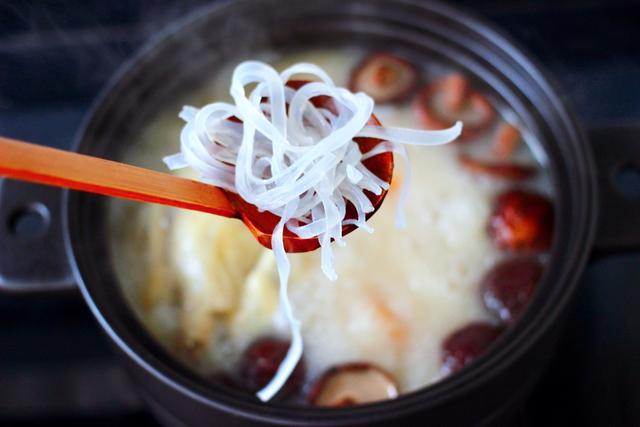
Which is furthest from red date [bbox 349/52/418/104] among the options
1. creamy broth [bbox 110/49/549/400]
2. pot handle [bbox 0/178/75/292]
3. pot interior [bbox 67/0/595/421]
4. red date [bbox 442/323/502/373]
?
pot handle [bbox 0/178/75/292]

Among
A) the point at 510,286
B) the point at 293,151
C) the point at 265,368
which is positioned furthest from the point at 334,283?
the point at 293,151

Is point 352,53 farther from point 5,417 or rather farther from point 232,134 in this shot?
point 5,417

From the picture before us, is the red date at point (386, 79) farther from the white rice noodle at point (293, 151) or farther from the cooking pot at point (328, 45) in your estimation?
the white rice noodle at point (293, 151)

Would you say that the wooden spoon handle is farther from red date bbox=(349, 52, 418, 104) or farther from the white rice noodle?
red date bbox=(349, 52, 418, 104)

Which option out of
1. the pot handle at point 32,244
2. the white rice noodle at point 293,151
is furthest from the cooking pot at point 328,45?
the white rice noodle at point 293,151

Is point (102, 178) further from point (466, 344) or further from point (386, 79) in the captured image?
point (386, 79)

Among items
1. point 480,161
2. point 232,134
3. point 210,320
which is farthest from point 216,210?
point 480,161
